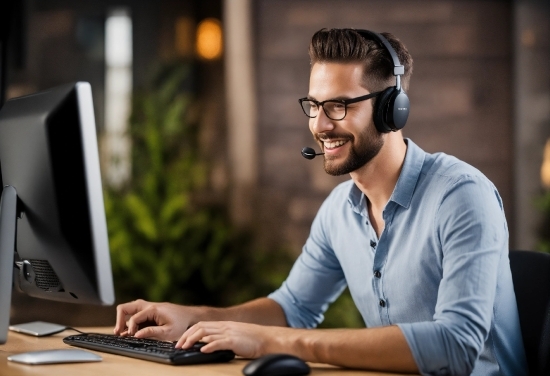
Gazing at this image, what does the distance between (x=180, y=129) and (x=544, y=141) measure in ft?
6.76

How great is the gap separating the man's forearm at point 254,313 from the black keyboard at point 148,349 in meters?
0.23

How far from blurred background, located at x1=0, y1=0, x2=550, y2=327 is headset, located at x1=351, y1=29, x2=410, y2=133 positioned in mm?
2067

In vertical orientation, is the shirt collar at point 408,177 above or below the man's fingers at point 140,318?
above

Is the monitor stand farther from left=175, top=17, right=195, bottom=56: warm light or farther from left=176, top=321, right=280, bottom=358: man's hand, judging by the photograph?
left=175, top=17, right=195, bottom=56: warm light

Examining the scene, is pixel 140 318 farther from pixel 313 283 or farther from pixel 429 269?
pixel 429 269

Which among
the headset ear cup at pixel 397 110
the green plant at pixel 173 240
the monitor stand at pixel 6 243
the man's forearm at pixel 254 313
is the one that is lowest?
the green plant at pixel 173 240

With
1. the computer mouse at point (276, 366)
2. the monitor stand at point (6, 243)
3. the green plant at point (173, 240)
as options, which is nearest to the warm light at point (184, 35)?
the green plant at point (173, 240)

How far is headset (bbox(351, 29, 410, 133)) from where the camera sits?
5.30 ft

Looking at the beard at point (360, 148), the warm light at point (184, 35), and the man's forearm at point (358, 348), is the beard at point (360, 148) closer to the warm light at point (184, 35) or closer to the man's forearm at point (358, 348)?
the man's forearm at point (358, 348)

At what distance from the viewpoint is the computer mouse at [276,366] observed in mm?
1153

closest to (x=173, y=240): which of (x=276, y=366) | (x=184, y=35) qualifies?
(x=184, y=35)

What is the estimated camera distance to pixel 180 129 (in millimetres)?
4176

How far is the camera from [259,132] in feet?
12.7

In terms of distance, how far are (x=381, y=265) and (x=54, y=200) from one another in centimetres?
75
